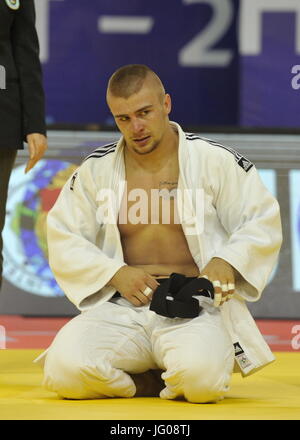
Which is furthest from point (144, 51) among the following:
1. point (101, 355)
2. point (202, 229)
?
point (101, 355)

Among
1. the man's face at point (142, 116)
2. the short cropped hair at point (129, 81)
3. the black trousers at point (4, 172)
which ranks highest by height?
the short cropped hair at point (129, 81)

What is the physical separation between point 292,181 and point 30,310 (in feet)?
5.22

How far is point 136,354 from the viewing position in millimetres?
3277

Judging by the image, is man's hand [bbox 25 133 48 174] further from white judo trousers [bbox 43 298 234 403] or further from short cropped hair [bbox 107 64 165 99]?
white judo trousers [bbox 43 298 234 403]

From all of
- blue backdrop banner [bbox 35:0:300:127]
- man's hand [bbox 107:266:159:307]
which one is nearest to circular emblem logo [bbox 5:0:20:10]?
man's hand [bbox 107:266:159:307]

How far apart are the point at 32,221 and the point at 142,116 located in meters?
2.50

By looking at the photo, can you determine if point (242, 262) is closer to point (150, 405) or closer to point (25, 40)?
point (150, 405)

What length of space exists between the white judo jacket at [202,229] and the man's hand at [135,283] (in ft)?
0.10

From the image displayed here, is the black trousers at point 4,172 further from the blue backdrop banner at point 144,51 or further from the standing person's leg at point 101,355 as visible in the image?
the blue backdrop banner at point 144,51

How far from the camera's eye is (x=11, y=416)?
277 centimetres

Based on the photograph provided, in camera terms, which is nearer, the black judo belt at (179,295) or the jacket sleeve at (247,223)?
the black judo belt at (179,295)

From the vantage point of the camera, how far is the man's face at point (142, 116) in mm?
3350

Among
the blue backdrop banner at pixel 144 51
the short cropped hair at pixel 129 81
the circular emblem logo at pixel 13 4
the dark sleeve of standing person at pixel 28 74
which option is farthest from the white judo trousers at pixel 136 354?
the blue backdrop banner at pixel 144 51
